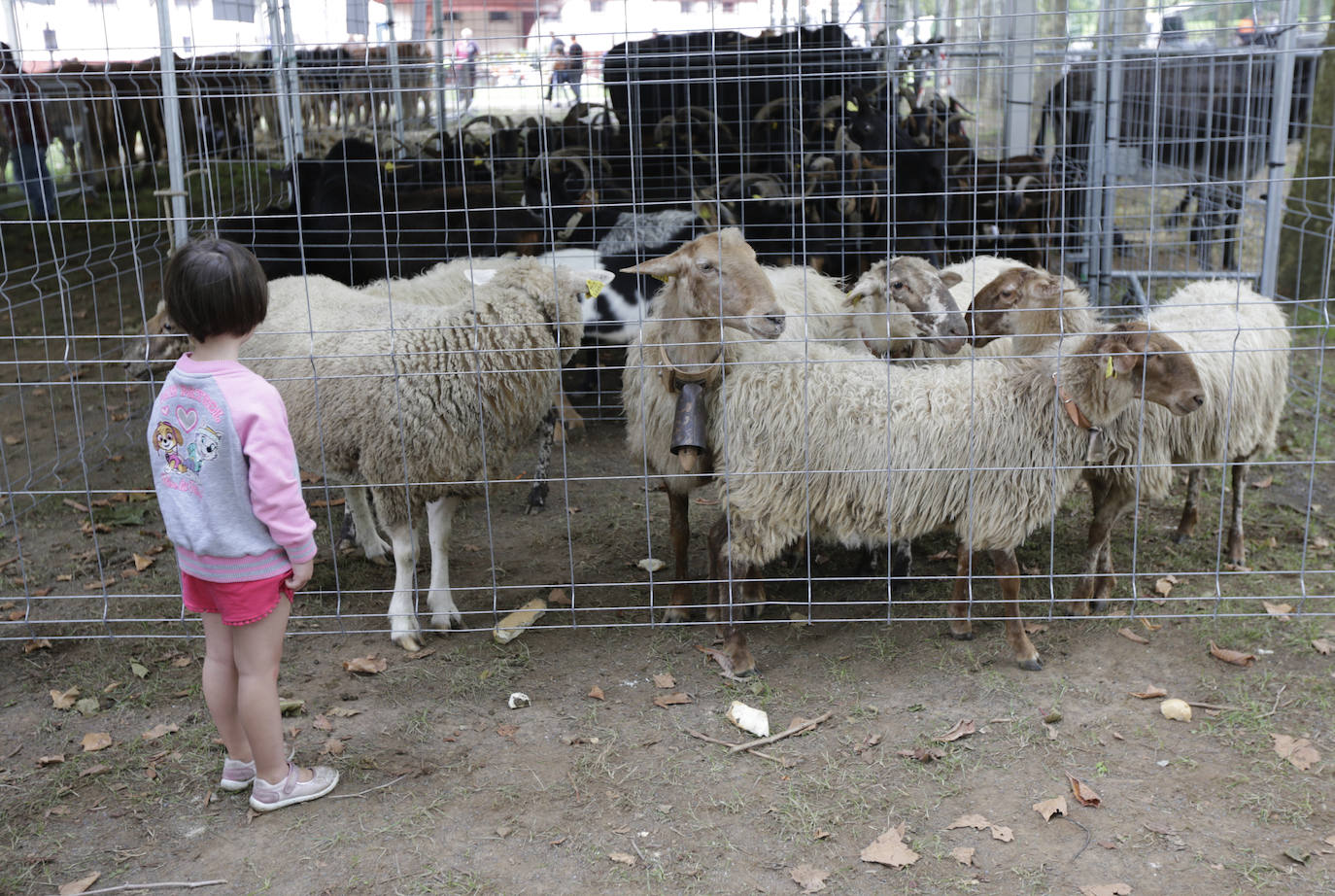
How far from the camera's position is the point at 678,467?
191 inches

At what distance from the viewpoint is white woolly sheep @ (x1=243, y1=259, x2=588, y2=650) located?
4641mm

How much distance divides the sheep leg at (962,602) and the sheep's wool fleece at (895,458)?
0.48 ft

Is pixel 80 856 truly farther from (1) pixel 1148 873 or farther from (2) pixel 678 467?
(1) pixel 1148 873

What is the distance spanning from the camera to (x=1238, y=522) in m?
5.45

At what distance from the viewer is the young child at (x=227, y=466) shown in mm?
3145

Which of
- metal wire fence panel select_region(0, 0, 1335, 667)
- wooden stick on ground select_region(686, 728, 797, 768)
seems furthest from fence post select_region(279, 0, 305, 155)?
wooden stick on ground select_region(686, 728, 797, 768)

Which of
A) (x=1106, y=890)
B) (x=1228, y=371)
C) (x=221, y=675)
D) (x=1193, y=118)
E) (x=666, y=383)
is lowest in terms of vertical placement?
(x=1106, y=890)

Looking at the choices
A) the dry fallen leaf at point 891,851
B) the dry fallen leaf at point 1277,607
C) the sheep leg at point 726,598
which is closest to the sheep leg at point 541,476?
the sheep leg at point 726,598

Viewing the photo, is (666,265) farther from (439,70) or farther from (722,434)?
(439,70)

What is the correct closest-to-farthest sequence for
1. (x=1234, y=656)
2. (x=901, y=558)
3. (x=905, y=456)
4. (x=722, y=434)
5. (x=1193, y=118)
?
1. (x=1234, y=656)
2. (x=905, y=456)
3. (x=722, y=434)
4. (x=901, y=558)
5. (x=1193, y=118)

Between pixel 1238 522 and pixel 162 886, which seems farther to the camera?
pixel 1238 522

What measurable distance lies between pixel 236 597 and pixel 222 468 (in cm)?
40

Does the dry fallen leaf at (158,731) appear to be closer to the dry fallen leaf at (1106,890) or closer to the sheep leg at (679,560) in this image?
the sheep leg at (679,560)

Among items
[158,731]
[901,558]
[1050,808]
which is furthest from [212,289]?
[901,558]
